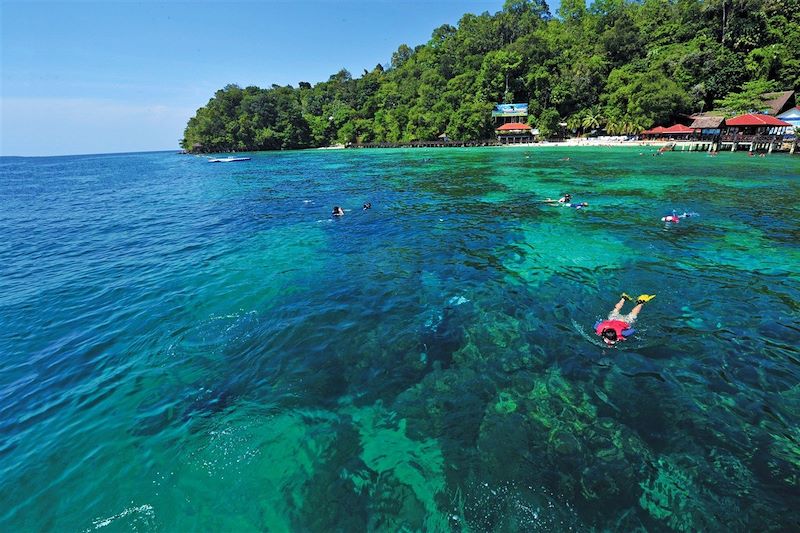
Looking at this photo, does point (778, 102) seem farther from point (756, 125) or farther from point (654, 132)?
point (654, 132)

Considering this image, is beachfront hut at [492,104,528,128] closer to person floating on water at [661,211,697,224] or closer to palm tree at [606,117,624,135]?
palm tree at [606,117,624,135]

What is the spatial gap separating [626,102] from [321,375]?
291ft

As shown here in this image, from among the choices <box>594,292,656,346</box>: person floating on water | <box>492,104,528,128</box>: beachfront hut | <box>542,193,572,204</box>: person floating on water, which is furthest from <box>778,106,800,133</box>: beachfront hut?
<box>594,292,656,346</box>: person floating on water

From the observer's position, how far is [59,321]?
10945 mm

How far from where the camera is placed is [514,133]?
275 feet

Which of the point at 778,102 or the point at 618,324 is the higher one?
the point at 778,102

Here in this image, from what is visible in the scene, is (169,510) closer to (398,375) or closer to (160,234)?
(398,375)

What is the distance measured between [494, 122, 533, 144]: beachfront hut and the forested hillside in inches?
143

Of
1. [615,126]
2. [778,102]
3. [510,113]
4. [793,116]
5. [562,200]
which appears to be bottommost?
[562,200]

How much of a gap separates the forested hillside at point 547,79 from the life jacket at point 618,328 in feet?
250

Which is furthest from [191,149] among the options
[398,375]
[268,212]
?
[398,375]

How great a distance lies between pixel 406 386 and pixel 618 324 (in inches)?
226

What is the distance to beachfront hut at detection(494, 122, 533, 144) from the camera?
3159 inches

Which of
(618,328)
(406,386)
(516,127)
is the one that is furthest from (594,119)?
(406,386)
